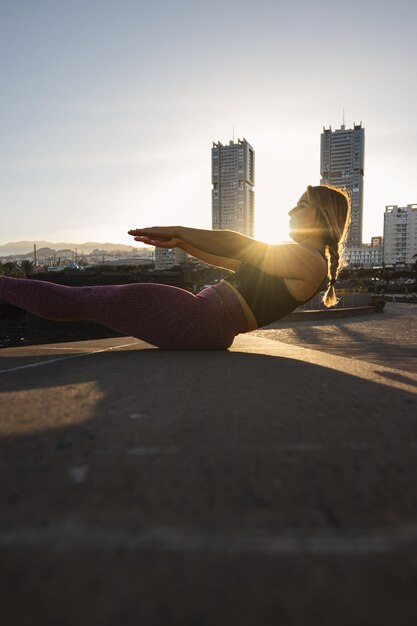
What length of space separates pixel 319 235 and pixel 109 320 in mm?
1341

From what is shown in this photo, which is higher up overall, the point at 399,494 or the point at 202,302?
the point at 202,302

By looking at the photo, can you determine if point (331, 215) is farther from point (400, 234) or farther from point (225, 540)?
point (400, 234)

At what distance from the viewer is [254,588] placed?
0.51 m

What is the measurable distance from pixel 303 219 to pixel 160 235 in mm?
883

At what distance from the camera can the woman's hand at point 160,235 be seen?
8.81 feet

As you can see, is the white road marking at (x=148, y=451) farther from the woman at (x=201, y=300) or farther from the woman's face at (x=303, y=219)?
the woman's face at (x=303, y=219)

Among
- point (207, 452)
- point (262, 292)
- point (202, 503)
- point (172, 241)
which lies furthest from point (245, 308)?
point (202, 503)

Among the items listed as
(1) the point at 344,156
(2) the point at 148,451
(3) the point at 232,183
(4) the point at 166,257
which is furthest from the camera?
(4) the point at 166,257

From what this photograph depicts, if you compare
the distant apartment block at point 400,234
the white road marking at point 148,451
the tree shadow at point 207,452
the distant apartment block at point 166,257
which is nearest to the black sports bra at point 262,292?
the tree shadow at point 207,452

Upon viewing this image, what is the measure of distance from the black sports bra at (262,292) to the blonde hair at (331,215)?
0.42m

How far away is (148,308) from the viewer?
2.42 m

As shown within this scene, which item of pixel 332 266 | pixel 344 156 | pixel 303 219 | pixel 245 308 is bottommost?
pixel 245 308

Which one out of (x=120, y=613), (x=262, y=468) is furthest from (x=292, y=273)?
(x=120, y=613)

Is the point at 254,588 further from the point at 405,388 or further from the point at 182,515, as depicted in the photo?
the point at 405,388
